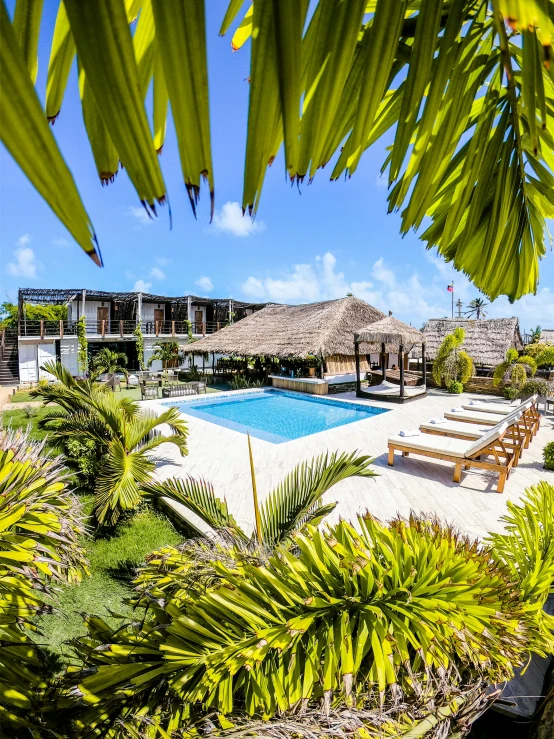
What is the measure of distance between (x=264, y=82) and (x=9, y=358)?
29447mm

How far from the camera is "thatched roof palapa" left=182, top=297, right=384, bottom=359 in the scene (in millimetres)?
18453

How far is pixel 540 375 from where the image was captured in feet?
67.3

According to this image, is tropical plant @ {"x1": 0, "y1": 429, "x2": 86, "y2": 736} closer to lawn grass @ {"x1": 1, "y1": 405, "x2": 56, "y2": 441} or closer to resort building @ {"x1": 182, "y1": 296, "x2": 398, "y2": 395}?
lawn grass @ {"x1": 1, "y1": 405, "x2": 56, "y2": 441}

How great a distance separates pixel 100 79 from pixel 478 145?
1.02m

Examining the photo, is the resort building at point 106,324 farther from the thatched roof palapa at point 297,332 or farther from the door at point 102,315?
the thatched roof palapa at point 297,332

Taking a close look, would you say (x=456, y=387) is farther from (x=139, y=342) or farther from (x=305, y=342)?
(x=139, y=342)

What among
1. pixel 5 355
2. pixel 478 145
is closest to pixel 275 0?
pixel 478 145

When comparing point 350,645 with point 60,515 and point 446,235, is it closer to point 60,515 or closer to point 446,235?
point 446,235

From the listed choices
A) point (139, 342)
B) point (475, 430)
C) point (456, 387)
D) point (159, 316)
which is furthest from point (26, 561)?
point (159, 316)

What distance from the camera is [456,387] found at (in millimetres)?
17109

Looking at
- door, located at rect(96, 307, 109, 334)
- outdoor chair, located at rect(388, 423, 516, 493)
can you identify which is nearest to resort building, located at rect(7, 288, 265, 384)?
door, located at rect(96, 307, 109, 334)

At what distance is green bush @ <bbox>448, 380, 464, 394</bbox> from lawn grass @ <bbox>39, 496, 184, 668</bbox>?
49.6 ft

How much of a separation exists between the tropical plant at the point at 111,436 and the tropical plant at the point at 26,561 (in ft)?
2.97

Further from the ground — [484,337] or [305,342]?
[484,337]
